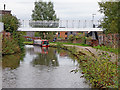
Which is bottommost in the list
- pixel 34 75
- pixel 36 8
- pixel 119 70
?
pixel 34 75

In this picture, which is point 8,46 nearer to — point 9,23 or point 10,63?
point 9,23

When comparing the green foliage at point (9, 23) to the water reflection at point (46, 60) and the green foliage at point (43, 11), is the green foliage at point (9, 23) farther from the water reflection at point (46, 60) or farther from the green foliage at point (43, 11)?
the green foliage at point (43, 11)

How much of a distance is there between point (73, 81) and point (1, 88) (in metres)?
5.11

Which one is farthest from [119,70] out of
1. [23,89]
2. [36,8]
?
[36,8]

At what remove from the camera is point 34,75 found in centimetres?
2002

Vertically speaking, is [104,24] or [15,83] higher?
[104,24]

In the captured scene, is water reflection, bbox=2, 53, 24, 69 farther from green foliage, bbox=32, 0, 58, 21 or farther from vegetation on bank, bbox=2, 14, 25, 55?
green foliage, bbox=32, 0, 58, 21

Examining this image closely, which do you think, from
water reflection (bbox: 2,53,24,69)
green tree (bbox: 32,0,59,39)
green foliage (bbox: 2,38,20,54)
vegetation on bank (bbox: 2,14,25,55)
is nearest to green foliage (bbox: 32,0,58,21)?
green tree (bbox: 32,0,59,39)

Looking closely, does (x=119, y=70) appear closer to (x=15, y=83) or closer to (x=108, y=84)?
(x=108, y=84)

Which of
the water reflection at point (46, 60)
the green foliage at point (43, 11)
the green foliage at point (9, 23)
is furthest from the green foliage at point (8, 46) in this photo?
the green foliage at point (43, 11)

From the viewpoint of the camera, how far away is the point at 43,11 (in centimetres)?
8412

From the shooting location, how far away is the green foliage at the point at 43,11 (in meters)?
83.2

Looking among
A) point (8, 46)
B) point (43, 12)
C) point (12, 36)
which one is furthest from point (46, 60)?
point (43, 12)

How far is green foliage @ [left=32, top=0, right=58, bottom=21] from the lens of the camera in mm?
83188
